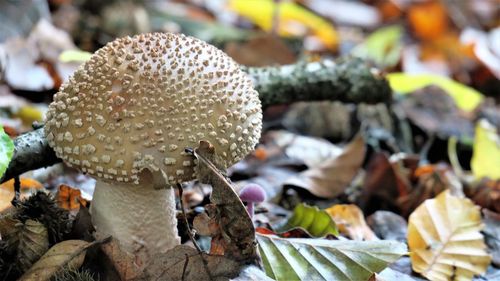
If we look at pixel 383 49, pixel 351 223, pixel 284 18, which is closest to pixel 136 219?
pixel 351 223

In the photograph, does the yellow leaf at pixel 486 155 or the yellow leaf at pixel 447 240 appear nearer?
the yellow leaf at pixel 447 240

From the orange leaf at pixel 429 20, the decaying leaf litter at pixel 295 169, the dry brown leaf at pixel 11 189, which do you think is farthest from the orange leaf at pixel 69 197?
the orange leaf at pixel 429 20

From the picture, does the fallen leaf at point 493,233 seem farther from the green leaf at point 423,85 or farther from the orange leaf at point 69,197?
the orange leaf at point 69,197

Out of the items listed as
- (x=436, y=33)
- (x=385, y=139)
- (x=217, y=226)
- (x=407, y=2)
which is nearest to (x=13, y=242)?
(x=217, y=226)

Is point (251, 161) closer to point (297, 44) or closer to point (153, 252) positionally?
point (153, 252)

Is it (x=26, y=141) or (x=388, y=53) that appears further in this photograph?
(x=388, y=53)
